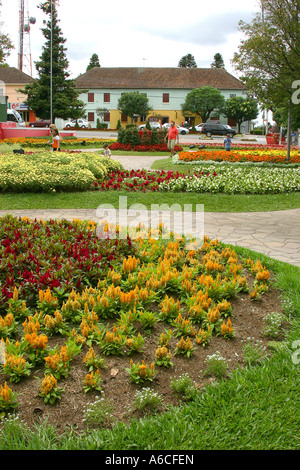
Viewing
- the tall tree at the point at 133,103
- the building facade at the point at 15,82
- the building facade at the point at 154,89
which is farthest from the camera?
the building facade at the point at 154,89

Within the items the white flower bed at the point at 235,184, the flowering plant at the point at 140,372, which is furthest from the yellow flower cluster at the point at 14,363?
the white flower bed at the point at 235,184

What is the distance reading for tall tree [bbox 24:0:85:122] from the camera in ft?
107

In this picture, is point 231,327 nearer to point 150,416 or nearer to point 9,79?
point 150,416

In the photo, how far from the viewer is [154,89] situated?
55.7 meters

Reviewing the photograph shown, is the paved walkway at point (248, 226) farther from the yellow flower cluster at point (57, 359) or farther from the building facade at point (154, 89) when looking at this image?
the building facade at point (154, 89)

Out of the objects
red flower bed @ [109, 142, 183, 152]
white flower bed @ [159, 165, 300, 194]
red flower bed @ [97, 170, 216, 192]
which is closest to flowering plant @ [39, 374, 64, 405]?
red flower bed @ [97, 170, 216, 192]

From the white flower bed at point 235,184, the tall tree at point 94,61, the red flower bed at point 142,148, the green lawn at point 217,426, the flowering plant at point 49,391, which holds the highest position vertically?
the tall tree at point 94,61

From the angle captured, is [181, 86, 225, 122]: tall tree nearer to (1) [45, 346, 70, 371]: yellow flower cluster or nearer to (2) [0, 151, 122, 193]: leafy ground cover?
(2) [0, 151, 122, 193]: leafy ground cover

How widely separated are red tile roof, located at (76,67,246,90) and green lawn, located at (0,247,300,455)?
184 ft

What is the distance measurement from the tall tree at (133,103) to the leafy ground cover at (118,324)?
156 feet

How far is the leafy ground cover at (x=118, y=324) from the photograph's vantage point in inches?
108

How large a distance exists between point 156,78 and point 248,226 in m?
53.3

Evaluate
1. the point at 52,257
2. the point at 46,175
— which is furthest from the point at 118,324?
the point at 46,175

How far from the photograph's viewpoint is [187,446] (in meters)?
2.32
